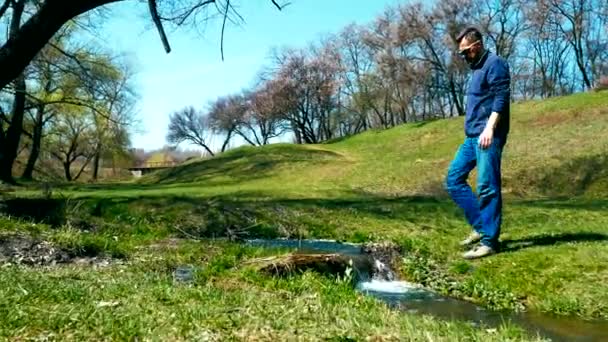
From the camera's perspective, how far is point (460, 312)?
567 centimetres

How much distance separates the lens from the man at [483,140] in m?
6.92

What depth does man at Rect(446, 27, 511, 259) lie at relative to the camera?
6922mm

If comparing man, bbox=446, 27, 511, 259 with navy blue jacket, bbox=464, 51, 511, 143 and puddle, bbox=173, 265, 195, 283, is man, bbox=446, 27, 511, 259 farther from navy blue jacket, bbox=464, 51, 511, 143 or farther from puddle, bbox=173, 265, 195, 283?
puddle, bbox=173, 265, 195, 283

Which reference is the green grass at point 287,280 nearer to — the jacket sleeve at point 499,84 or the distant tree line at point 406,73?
the jacket sleeve at point 499,84

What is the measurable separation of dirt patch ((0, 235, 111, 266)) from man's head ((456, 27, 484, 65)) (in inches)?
193

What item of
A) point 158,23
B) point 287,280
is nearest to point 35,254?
point 287,280

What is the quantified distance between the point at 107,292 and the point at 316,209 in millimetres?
8527

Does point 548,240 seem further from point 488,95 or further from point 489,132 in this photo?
point 488,95

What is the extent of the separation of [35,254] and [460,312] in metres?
5.31

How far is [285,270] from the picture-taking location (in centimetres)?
633

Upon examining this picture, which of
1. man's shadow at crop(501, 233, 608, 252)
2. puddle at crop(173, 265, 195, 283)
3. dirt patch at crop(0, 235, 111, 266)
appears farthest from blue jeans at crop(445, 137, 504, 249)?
dirt patch at crop(0, 235, 111, 266)

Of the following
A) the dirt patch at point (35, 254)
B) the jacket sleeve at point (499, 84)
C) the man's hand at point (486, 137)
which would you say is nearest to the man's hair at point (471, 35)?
the jacket sleeve at point (499, 84)

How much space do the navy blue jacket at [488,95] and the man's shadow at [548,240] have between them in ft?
4.64

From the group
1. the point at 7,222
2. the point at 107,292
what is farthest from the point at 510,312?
the point at 7,222
